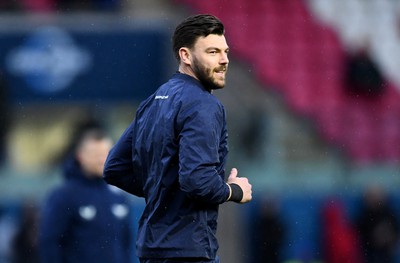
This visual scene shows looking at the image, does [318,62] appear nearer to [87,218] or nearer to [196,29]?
[87,218]

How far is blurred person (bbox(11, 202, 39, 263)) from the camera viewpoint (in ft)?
36.0

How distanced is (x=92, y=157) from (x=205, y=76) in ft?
7.55

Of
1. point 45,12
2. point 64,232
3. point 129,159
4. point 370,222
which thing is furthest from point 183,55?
point 45,12

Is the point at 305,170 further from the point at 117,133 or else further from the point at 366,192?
the point at 117,133

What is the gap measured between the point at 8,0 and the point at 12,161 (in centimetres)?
180

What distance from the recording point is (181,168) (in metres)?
4.57

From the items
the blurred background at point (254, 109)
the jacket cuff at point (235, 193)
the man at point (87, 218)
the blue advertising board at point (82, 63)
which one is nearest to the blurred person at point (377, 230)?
the blurred background at point (254, 109)

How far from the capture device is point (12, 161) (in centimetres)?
1224

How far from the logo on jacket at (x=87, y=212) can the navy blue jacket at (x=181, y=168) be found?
207cm

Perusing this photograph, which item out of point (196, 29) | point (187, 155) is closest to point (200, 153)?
point (187, 155)

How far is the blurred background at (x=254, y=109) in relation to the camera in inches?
469

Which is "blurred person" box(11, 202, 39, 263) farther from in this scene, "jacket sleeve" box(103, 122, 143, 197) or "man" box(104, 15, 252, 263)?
"man" box(104, 15, 252, 263)

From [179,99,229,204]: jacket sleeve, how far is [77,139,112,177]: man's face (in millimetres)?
2405

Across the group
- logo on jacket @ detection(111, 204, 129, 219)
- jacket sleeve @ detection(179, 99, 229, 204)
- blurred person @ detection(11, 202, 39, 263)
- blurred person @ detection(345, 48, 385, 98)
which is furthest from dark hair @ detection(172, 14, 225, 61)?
blurred person @ detection(345, 48, 385, 98)
